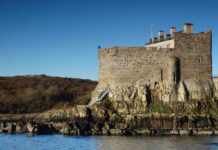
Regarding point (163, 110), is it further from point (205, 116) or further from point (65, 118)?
point (65, 118)

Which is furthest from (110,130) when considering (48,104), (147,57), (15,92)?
(15,92)

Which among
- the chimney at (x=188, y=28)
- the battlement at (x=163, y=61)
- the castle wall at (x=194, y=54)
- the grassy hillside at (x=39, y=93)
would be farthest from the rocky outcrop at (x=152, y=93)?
the grassy hillside at (x=39, y=93)

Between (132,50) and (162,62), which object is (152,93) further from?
(132,50)

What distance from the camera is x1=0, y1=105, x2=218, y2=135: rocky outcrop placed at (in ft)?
127

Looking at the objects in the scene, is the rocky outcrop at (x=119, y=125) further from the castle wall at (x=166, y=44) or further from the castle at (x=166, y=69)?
the castle wall at (x=166, y=44)

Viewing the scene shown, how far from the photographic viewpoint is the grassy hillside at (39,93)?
54406mm

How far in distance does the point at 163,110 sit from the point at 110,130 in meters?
5.65

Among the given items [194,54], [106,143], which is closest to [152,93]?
[194,54]

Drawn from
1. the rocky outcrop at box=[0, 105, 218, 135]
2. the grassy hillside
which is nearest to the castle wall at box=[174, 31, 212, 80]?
the rocky outcrop at box=[0, 105, 218, 135]

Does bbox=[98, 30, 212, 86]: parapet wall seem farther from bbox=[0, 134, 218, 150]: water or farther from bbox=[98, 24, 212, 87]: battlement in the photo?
bbox=[0, 134, 218, 150]: water

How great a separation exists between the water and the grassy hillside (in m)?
11.7

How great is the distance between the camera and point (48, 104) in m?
55.0

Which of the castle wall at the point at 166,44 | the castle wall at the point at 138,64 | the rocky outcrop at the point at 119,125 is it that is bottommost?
the rocky outcrop at the point at 119,125

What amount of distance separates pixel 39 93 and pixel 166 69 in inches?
842
